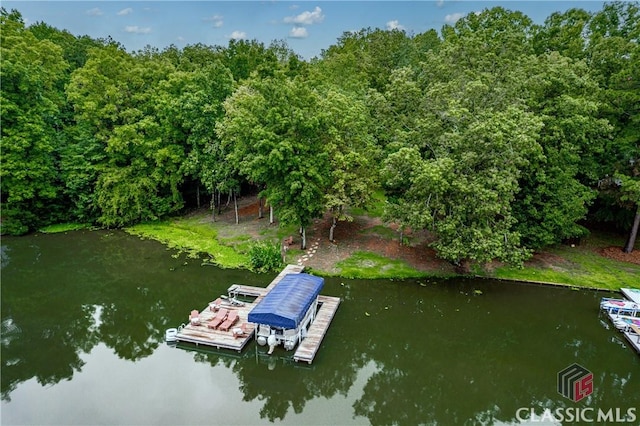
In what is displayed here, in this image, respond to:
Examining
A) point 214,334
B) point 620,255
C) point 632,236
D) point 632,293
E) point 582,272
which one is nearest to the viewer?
point 214,334

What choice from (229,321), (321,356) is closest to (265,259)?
(229,321)

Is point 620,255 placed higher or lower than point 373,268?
higher

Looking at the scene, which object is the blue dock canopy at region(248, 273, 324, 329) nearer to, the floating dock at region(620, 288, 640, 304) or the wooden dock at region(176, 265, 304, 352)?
the wooden dock at region(176, 265, 304, 352)

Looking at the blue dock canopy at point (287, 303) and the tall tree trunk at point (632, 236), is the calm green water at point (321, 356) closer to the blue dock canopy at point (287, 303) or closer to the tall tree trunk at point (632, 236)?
the blue dock canopy at point (287, 303)

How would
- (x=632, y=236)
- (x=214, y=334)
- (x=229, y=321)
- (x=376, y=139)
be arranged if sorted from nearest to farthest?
(x=214, y=334) < (x=229, y=321) < (x=632, y=236) < (x=376, y=139)

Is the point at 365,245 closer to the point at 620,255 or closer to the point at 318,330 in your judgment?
the point at 318,330

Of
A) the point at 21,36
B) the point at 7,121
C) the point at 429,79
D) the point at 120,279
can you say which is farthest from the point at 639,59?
the point at 21,36
